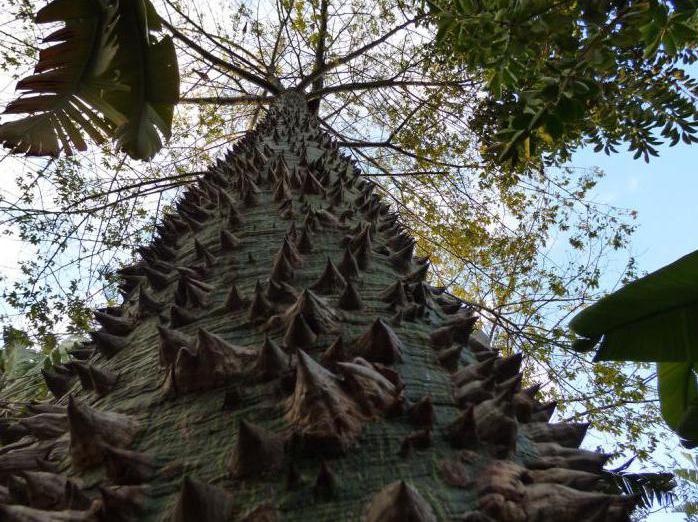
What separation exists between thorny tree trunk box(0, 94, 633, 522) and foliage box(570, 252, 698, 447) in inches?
11.1

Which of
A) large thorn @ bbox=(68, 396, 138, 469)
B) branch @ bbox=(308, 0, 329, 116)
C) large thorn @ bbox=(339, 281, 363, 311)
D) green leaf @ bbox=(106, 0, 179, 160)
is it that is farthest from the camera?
branch @ bbox=(308, 0, 329, 116)

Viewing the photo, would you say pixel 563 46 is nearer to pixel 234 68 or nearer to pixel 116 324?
pixel 116 324

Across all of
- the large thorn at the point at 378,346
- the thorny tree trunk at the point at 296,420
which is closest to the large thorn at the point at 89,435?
the thorny tree trunk at the point at 296,420

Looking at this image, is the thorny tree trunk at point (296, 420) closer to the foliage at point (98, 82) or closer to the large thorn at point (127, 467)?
Result: the large thorn at point (127, 467)

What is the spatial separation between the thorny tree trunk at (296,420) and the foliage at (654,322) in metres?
0.28

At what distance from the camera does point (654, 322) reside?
156 centimetres

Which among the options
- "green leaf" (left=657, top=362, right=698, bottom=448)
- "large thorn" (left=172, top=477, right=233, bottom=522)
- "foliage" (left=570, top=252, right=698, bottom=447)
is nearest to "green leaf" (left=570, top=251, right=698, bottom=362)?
"foliage" (left=570, top=252, right=698, bottom=447)

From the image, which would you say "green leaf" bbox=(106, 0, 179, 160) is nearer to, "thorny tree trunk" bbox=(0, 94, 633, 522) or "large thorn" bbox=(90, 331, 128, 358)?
"thorny tree trunk" bbox=(0, 94, 633, 522)

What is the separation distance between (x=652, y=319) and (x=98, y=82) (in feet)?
9.18

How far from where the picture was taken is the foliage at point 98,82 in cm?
261

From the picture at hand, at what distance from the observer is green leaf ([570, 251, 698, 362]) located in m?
1.49

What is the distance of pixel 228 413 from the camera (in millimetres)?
1085

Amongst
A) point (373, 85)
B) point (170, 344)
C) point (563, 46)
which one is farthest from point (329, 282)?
point (373, 85)

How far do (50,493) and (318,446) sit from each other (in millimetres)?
542
